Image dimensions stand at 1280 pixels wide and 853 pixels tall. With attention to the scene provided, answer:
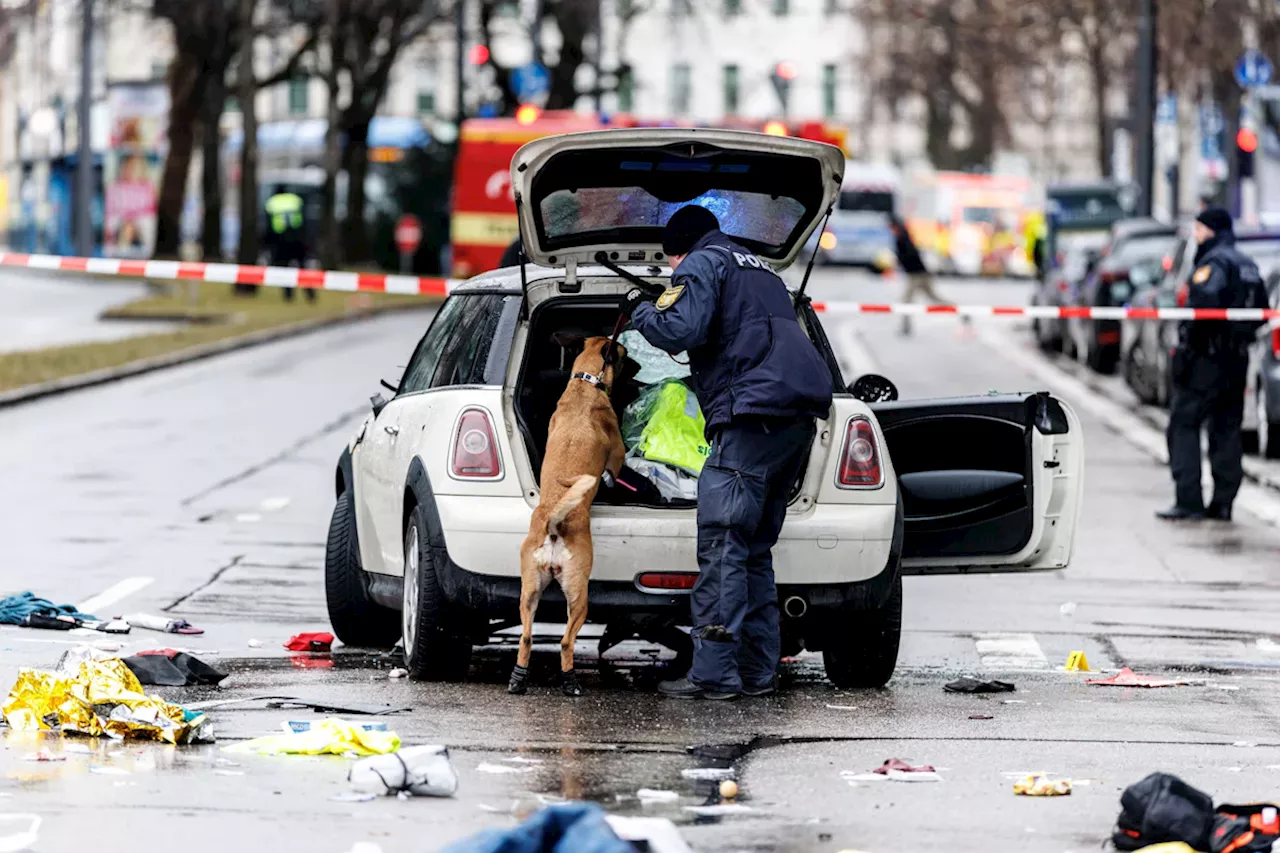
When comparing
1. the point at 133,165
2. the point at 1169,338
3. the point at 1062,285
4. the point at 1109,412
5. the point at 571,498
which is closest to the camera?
the point at 571,498

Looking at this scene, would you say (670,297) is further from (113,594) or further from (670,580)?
(113,594)

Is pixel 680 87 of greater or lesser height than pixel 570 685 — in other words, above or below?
below

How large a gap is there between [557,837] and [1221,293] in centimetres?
1023

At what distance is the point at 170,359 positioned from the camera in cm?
2859

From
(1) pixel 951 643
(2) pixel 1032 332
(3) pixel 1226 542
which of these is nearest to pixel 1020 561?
(1) pixel 951 643

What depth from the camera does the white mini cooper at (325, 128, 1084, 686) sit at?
866 centimetres

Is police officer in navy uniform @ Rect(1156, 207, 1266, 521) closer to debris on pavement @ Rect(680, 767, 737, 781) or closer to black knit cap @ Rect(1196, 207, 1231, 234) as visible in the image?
black knit cap @ Rect(1196, 207, 1231, 234)

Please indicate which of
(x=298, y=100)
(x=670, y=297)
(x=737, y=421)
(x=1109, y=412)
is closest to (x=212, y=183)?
(x=1109, y=412)

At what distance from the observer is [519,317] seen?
904cm

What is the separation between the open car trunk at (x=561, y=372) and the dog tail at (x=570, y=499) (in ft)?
1.63

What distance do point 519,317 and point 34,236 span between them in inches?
2521

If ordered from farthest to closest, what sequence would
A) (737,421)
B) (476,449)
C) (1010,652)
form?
(1010,652)
(476,449)
(737,421)

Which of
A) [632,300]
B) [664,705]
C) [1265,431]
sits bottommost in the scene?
[1265,431]

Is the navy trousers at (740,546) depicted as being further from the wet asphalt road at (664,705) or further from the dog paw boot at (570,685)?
the dog paw boot at (570,685)
